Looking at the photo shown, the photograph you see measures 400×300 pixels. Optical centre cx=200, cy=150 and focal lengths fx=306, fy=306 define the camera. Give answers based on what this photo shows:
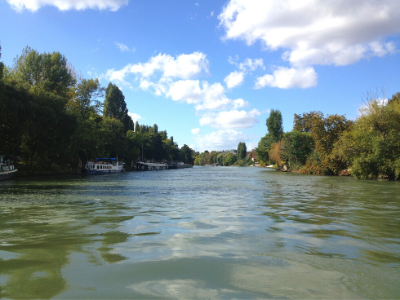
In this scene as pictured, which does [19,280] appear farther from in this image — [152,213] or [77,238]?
[152,213]

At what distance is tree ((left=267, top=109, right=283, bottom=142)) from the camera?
10100cm

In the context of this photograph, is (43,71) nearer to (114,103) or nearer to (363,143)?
(114,103)

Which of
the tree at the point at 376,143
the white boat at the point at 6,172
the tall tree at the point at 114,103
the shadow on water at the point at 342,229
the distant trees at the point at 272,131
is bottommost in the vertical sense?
the shadow on water at the point at 342,229

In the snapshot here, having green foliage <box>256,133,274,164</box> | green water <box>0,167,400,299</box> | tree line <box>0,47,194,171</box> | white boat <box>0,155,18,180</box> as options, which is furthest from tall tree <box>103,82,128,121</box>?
green water <box>0,167,400,299</box>

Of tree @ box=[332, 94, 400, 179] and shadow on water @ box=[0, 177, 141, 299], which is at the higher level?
tree @ box=[332, 94, 400, 179]

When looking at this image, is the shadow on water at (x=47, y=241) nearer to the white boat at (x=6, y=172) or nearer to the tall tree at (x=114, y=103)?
the white boat at (x=6, y=172)

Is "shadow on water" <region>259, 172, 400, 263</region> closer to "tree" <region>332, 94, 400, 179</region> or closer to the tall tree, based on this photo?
"tree" <region>332, 94, 400, 179</region>

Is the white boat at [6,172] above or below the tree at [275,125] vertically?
below

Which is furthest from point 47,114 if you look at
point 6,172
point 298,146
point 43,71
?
point 298,146

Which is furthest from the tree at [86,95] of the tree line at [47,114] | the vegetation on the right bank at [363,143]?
the vegetation on the right bank at [363,143]

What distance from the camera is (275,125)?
331 feet

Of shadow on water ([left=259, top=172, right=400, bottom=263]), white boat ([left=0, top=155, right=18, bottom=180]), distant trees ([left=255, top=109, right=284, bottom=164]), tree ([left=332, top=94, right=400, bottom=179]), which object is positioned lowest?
shadow on water ([left=259, top=172, right=400, bottom=263])

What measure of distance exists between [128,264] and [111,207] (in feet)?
27.9

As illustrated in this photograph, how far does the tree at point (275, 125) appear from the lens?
10100 centimetres
